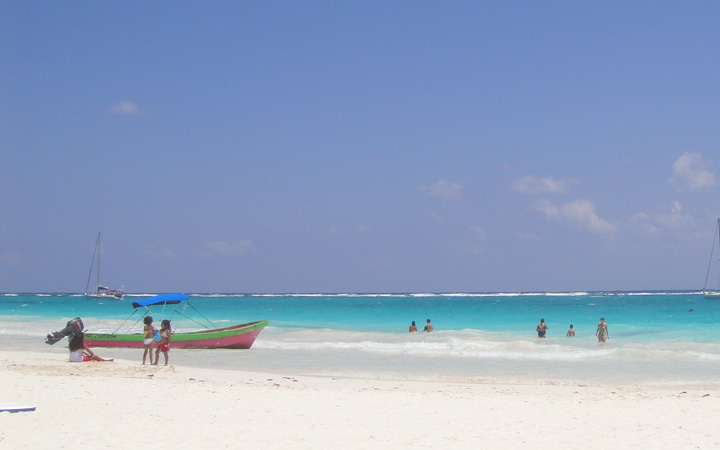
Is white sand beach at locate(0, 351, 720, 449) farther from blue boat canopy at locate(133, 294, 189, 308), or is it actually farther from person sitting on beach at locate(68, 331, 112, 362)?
blue boat canopy at locate(133, 294, 189, 308)

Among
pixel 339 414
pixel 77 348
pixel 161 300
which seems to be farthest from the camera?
pixel 161 300

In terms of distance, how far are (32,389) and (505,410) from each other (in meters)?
8.20

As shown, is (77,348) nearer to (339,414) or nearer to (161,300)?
(161,300)

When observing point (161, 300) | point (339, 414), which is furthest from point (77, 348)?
point (339, 414)

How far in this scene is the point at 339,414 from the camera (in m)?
10.0

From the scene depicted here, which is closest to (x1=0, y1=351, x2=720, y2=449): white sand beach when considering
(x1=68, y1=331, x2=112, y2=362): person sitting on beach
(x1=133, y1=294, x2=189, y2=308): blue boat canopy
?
(x1=68, y1=331, x2=112, y2=362): person sitting on beach

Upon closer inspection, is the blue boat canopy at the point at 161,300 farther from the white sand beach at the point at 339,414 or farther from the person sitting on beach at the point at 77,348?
the white sand beach at the point at 339,414

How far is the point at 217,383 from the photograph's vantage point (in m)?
13.3

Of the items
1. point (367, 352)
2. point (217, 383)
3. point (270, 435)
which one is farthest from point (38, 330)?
point (270, 435)

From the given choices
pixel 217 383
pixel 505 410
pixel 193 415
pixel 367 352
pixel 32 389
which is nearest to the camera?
pixel 193 415

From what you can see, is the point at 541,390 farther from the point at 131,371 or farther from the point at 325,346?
the point at 325,346

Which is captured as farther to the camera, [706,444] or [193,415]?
[193,415]

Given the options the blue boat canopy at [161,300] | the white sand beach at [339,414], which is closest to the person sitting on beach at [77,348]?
the white sand beach at [339,414]

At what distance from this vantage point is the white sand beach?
827cm
